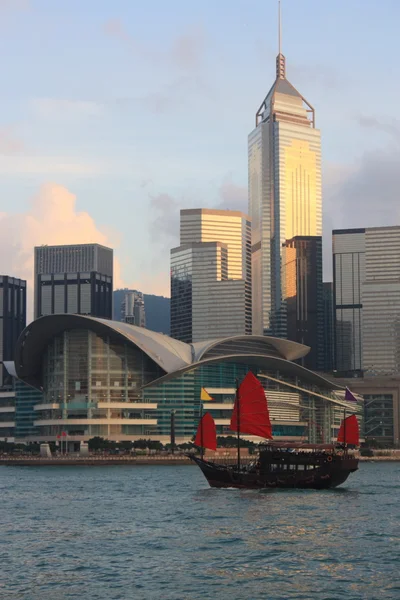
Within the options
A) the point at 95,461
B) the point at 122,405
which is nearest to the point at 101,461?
the point at 95,461

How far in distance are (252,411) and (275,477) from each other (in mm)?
7910

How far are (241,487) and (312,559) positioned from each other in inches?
1991

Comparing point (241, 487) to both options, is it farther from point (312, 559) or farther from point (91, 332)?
point (91, 332)

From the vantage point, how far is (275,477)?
10975 cm

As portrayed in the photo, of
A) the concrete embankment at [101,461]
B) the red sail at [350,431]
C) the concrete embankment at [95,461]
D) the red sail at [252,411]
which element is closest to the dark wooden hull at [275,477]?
the red sail at [252,411]

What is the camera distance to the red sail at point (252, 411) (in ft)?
373

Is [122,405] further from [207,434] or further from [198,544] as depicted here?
[198,544]

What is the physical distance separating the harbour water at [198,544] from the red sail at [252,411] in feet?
32.9

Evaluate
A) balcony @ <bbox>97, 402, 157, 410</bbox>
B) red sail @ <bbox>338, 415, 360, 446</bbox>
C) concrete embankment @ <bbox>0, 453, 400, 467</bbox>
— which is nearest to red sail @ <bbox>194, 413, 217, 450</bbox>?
red sail @ <bbox>338, 415, 360, 446</bbox>

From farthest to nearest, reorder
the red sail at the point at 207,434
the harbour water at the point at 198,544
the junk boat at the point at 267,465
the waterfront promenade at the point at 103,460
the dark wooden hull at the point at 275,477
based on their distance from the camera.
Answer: the waterfront promenade at the point at 103,460, the red sail at the point at 207,434, the junk boat at the point at 267,465, the dark wooden hull at the point at 275,477, the harbour water at the point at 198,544

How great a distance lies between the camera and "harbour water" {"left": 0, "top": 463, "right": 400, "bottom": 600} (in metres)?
50.9

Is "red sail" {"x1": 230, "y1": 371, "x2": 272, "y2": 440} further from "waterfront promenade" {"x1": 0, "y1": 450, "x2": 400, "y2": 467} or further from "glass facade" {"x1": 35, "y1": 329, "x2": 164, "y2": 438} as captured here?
"glass facade" {"x1": 35, "y1": 329, "x2": 164, "y2": 438}

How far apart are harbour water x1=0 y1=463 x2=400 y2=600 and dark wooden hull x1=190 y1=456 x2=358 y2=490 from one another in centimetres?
362

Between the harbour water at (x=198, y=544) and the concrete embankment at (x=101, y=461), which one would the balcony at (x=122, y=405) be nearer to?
the concrete embankment at (x=101, y=461)
